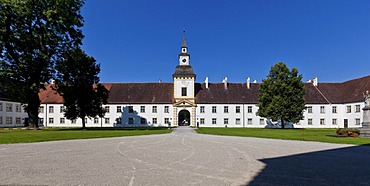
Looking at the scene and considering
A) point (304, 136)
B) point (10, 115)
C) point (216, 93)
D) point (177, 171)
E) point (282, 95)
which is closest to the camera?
point (177, 171)

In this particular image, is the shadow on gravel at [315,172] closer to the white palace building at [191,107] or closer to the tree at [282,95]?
the tree at [282,95]

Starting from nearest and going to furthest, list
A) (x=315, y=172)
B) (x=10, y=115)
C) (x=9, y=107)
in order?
(x=315, y=172)
(x=9, y=107)
(x=10, y=115)

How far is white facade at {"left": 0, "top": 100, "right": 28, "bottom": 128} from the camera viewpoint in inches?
2057

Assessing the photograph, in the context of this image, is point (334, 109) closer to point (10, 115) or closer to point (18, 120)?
point (10, 115)

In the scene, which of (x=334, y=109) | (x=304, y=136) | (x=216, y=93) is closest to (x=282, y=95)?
(x=216, y=93)

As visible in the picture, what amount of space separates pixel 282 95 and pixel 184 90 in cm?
1939

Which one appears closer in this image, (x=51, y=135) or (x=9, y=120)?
(x=51, y=135)

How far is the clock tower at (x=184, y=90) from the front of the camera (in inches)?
2179

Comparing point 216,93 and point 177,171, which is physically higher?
point 216,93

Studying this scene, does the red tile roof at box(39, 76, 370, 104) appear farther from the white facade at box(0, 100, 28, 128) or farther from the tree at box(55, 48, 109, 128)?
the tree at box(55, 48, 109, 128)

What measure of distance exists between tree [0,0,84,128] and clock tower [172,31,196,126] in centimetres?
2629

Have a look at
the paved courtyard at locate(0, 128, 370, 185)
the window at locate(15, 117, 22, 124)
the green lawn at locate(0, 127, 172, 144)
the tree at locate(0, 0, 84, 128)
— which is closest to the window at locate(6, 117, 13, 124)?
the window at locate(15, 117, 22, 124)

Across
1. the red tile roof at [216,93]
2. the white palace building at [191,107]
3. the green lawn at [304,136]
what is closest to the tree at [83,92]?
the white palace building at [191,107]

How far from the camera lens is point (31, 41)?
31.5 metres
